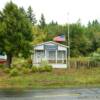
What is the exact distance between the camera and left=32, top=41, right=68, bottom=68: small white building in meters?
47.7

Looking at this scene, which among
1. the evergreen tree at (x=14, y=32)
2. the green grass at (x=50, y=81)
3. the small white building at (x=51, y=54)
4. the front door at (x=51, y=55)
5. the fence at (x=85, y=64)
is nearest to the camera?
the green grass at (x=50, y=81)

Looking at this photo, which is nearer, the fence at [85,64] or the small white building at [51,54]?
the fence at [85,64]

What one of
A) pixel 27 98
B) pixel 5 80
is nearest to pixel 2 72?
pixel 5 80

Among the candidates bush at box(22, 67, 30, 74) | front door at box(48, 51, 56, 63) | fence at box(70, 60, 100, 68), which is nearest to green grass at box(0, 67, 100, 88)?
bush at box(22, 67, 30, 74)

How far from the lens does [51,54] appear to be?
50.4 metres

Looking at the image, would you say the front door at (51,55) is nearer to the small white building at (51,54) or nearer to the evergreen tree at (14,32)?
the small white building at (51,54)

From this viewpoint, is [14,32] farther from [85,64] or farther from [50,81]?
[50,81]

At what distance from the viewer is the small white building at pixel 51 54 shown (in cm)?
4766

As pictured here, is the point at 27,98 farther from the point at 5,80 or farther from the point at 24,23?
the point at 24,23

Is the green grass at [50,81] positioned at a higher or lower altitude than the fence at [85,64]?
lower

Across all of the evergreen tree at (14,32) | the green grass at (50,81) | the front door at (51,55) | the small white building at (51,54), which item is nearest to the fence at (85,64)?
the small white building at (51,54)

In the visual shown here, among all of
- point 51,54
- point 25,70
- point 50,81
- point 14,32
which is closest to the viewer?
point 50,81

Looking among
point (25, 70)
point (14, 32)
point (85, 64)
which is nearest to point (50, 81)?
point (25, 70)

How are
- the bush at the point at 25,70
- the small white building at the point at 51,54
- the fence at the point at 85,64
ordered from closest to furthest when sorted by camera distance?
the bush at the point at 25,70, the fence at the point at 85,64, the small white building at the point at 51,54
